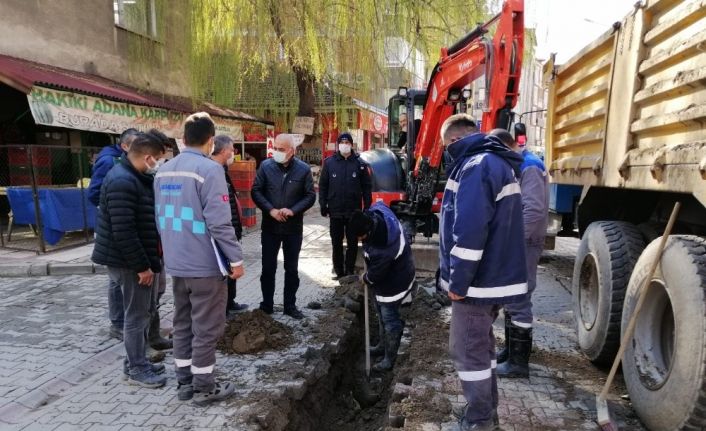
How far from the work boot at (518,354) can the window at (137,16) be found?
12.4 metres

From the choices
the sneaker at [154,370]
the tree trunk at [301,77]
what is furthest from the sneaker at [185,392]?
the tree trunk at [301,77]

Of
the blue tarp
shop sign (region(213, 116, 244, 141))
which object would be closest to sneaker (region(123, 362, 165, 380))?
the blue tarp

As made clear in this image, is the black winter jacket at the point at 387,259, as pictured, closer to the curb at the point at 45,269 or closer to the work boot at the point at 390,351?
the work boot at the point at 390,351

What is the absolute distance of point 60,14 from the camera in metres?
10.6

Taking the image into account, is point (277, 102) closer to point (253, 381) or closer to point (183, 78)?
point (183, 78)

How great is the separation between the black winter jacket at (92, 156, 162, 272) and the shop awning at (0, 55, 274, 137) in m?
6.22

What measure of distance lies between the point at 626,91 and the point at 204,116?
2955 mm

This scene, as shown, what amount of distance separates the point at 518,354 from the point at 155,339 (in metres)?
3.16

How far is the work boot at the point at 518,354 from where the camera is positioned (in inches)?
149

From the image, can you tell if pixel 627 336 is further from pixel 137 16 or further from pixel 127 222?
pixel 137 16

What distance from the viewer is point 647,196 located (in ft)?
12.9

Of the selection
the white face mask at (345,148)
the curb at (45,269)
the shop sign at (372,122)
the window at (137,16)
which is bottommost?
the curb at (45,269)

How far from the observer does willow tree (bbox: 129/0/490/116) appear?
1122 cm

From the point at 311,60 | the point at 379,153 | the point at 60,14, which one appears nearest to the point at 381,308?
the point at 379,153
